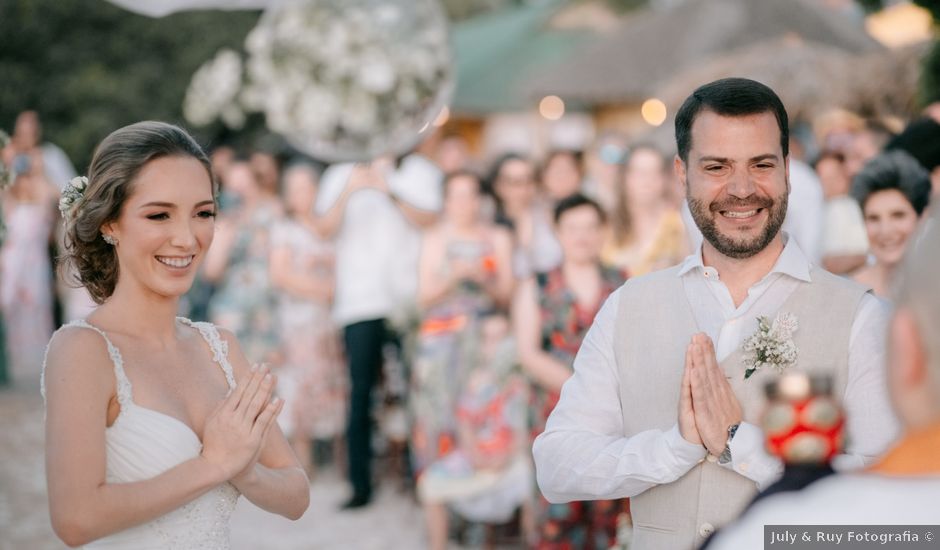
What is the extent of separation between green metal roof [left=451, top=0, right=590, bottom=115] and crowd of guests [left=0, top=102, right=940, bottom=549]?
1708 cm

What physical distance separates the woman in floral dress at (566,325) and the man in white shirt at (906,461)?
4.10 meters

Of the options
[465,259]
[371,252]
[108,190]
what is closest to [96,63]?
[371,252]

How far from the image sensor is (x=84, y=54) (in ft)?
90.3

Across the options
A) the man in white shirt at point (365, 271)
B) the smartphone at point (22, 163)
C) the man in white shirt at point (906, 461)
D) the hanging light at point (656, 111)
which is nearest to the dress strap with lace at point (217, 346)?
the man in white shirt at point (906, 461)

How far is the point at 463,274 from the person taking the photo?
6.72 meters

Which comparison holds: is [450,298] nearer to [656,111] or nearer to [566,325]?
[566,325]

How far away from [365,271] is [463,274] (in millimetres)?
1061

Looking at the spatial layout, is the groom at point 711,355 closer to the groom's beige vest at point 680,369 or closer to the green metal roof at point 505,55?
the groom's beige vest at point 680,369

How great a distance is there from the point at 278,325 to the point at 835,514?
7.13 metres

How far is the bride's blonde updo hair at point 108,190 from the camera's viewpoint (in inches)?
107

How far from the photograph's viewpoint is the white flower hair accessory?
2.86 m

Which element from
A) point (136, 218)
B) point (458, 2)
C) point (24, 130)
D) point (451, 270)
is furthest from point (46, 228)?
point (458, 2)

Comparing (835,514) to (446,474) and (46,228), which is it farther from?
(46,228)

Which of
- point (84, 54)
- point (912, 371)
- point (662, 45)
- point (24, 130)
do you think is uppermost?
point (84, 54)
